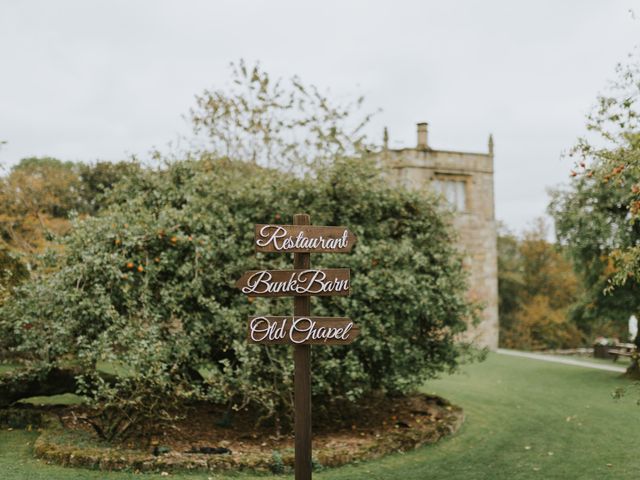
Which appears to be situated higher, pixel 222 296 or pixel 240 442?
pixel 222 296

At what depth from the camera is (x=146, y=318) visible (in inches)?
352

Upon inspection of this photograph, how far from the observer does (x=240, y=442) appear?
30.9ft

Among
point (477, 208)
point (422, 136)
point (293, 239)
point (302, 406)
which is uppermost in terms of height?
point (422, 136)

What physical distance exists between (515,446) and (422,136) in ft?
72.5

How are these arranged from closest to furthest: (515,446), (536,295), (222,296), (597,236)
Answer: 1. (515,446)
2. (222,296)
3. (597,236)
4. (536,295)

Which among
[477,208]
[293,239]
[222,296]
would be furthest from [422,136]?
[293,239]

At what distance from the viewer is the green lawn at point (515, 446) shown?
26.1 feet

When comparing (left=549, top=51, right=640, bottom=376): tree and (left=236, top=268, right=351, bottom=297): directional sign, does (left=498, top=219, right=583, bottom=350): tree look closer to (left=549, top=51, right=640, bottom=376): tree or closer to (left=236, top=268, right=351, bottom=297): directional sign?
(left=549, top=51, right=640, bottom=376): tree

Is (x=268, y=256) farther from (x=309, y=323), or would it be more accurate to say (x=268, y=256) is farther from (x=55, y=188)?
(x=55, y=188)

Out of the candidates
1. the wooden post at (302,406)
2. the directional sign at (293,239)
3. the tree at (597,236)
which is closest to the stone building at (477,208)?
the tree at (597,236)

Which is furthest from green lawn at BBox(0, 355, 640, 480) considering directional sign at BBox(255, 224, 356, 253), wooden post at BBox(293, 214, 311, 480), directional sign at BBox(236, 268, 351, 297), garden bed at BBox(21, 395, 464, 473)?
directional sign at BBox(255, 224, 356, 253)

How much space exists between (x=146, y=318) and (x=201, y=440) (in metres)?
1.99

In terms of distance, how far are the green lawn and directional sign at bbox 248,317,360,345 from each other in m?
2.63

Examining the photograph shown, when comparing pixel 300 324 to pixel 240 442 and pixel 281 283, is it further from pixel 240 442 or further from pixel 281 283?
pixel 240 442
